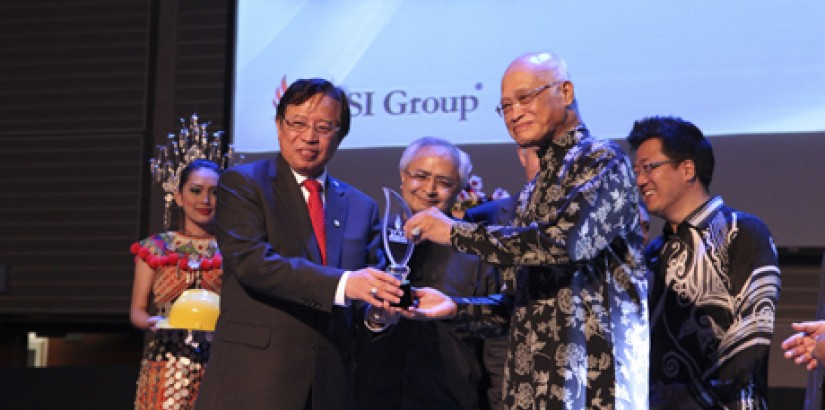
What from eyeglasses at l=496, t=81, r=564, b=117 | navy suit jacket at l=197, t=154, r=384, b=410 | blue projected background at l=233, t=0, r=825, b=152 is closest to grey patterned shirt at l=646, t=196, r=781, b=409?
eyeglasses at l=496, t=81, r=564, b=117

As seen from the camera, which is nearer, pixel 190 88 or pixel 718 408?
pixel 718 408

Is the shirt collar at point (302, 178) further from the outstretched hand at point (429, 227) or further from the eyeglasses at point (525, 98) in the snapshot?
the eyeglasses at point (525, 98)

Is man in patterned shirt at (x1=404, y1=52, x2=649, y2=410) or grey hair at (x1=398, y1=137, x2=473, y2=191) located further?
grey hair at (x1=398, y1=137, x2=473, y2=191)

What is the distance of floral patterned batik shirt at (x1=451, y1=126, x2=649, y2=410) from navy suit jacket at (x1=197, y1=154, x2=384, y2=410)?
0.43 m

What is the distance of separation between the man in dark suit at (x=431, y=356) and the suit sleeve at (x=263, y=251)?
26.4 inches

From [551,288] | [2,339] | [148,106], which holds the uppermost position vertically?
[148,106]

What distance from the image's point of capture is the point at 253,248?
8.12ft

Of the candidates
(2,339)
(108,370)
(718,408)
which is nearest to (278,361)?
(718,408)

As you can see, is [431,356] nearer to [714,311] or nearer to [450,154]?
[450,154]

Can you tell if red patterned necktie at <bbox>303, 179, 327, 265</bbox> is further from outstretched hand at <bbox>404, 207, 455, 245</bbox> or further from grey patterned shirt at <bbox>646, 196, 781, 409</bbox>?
grey patterned shirt at <bbox>646, 196, 781, 409</bbox>

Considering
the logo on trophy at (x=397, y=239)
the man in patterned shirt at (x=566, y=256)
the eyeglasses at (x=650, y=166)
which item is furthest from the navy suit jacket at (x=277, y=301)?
the eyeglasses at (x=650, y=166)

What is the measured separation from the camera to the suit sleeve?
7.97ft

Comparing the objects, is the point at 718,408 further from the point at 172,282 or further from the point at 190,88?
the point at 190,88

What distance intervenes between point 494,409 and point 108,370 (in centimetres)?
276
